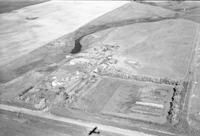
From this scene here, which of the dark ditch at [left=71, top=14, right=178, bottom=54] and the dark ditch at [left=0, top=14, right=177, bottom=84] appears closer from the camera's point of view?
the dark ditch at [left=0, top=14, right=177, bottom=84]

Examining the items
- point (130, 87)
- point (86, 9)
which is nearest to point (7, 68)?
point (130, 87)

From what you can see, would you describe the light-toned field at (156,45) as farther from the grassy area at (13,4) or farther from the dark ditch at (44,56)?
the grassy area at (13,4)

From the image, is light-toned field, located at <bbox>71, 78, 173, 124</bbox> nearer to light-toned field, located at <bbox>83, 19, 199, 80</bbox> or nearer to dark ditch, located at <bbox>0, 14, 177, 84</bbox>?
light-toned field, located at <bbox>83, 19, 199, 80</bbox>

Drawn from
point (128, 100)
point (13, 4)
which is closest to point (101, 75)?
point (128, 100)

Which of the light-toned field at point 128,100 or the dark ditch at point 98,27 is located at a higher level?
the dark ditch at point 98,27

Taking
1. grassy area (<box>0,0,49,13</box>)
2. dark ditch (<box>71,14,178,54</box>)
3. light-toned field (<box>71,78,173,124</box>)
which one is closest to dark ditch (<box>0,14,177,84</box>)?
dark ditch (<box>71,14,178,54</box>)

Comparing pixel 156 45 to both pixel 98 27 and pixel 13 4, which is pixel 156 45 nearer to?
pixel 98 27

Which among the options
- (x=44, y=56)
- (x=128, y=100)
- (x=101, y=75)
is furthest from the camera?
(x=44, y=56)

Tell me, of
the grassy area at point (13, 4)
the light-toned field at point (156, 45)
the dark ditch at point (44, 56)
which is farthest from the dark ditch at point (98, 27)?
the grassy area at point (13, 4)

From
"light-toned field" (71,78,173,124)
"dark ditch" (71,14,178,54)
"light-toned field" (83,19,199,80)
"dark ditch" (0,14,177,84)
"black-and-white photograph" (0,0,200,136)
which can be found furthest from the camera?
"dark ditch" (71,14,178,54)
